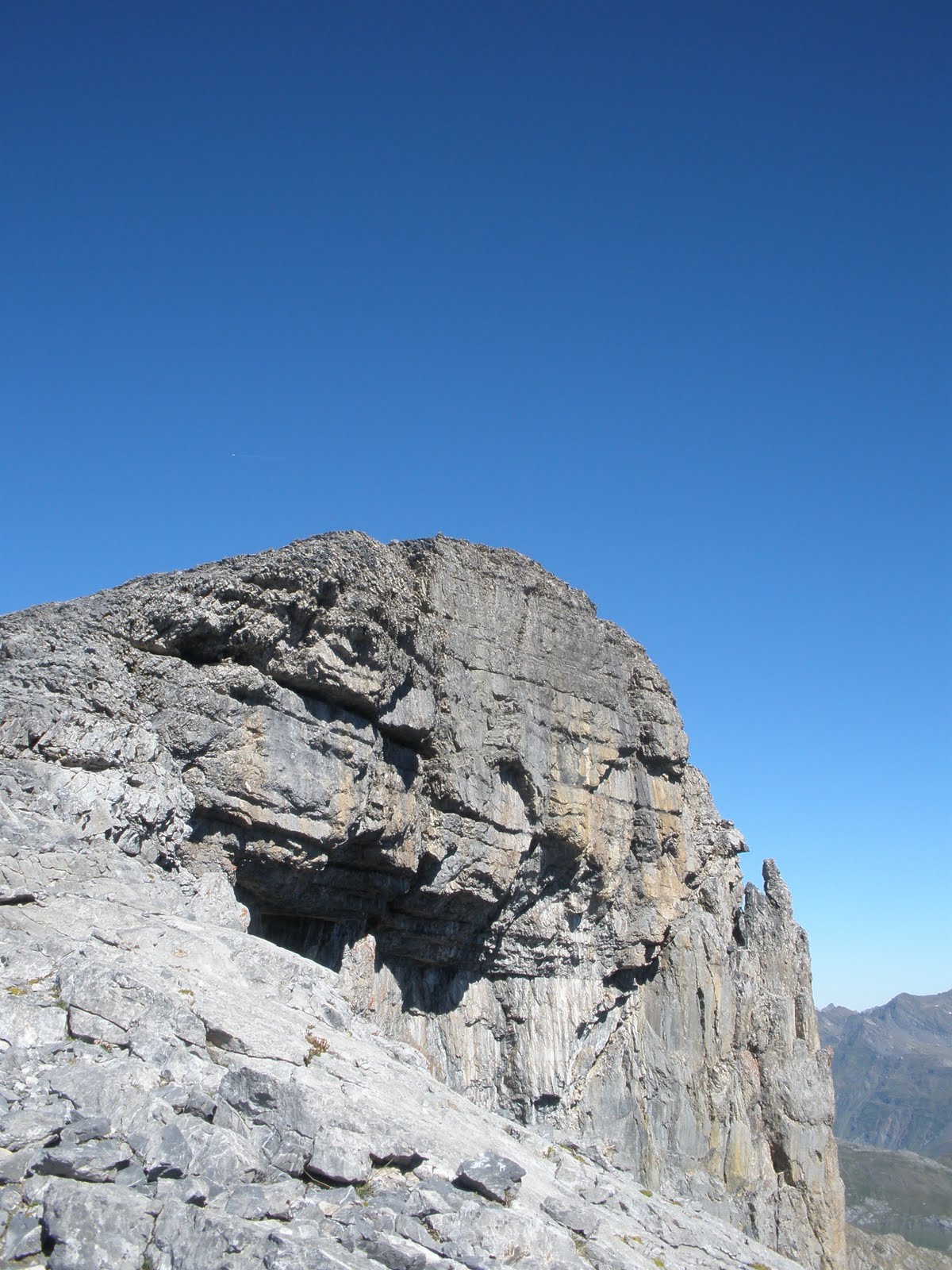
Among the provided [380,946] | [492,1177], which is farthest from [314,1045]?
[380,946]

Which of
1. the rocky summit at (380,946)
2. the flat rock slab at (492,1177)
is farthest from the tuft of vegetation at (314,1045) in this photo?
the flat rock slab at (492,1177)

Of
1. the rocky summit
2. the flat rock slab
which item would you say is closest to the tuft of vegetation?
the rocky summit

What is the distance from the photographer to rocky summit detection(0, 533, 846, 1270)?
10945 millimetres

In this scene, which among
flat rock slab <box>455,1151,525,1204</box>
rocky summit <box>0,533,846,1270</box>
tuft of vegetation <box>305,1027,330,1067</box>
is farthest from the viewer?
tuft of vegetation <box>305,1027,330,1067</box>

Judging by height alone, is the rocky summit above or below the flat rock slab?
above

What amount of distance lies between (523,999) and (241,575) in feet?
63.2

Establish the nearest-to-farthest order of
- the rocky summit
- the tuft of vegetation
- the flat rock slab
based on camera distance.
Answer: the rocky summit
the flat rock slab
the tuft of vegetation

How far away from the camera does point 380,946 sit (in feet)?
98.1

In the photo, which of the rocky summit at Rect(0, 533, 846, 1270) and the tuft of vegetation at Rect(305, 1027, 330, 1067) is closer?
the rocky summit at Rect(0, 533, 846, 1270)

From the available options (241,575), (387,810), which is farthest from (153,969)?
(387,810)

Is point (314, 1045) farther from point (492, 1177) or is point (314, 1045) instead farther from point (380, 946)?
point (380, 946)

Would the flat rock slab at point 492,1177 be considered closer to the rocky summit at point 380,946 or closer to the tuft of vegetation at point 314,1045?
the rocky summit at point 380,946

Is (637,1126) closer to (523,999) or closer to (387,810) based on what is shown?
(523,999)

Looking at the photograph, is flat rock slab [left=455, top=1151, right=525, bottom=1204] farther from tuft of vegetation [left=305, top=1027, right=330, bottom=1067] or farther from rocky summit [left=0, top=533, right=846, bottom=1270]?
tuft of vegetation [left=305, top=1027, right=330, bottom=1067]
